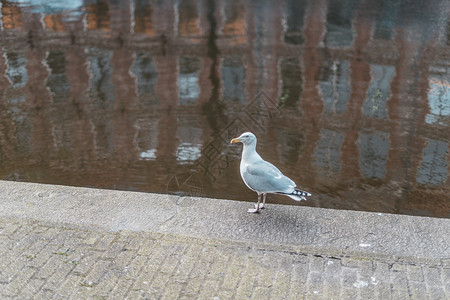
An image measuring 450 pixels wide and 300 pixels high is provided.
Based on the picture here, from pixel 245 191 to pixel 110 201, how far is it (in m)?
2.00

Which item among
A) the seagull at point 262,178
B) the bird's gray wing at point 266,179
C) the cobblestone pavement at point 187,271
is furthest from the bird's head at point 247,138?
the cobblestone pavement at point 187,271

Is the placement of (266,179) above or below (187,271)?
above

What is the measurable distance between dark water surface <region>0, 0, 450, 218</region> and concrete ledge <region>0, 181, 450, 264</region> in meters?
1.40

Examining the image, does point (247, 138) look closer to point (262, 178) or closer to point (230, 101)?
point (262, 178)

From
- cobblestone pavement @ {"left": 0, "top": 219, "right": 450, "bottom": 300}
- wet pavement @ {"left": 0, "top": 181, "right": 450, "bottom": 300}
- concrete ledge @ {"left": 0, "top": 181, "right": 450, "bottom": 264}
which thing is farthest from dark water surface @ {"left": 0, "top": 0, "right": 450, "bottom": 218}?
cobblestone pavement @ {"left": 0, "top": 219, "right": 450, "bottom": 300}

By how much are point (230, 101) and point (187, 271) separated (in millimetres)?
6348

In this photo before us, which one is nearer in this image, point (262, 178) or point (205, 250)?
point (205, 250)

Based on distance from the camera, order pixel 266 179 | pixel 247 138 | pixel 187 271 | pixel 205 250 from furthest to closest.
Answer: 1. pixel 247 138
2. pixel 266 179
3. pixel 205 250
4. pixel 187 271

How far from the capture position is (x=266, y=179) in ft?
17.1

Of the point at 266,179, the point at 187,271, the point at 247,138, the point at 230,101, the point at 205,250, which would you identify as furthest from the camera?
the point at 230,101

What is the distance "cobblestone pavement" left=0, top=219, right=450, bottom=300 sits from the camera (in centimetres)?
428

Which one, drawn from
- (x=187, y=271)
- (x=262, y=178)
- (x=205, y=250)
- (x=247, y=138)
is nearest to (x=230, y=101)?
(x=247, y=138)

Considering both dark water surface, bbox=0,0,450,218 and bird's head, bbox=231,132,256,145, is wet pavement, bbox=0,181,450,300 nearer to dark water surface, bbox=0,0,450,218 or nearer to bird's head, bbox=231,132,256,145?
bird's head, bbox=231,132,256,145

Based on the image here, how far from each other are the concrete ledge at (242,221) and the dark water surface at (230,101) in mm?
1396
